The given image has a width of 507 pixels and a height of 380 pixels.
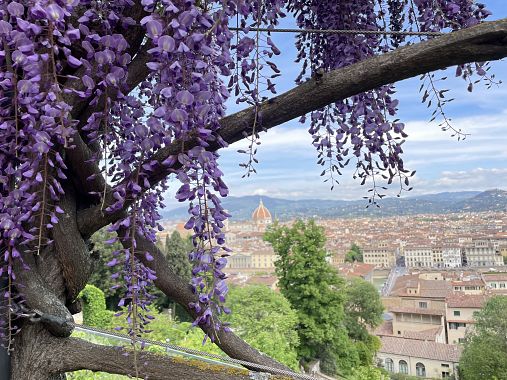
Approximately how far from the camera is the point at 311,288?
15742 millimetres

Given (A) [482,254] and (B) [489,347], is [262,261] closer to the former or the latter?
(A) [482,254]

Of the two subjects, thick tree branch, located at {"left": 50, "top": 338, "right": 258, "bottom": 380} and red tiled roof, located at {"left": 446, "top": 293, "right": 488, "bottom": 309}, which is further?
red tiled roof, located at {"left": 446, "top": 293, "right": 488, "bottom": 309}

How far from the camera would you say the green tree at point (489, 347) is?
23.8m

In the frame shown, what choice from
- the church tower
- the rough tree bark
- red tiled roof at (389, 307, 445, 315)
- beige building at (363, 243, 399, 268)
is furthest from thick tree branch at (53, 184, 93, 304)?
beige building at (363, 243, 399, 268)

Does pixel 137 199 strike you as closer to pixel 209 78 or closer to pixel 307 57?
pixel 209 78

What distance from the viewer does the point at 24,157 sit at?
3.65ft

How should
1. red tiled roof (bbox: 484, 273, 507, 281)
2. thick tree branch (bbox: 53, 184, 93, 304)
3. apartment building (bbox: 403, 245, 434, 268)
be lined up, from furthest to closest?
apartment building (bbox: 403, 245, 434, 268) → red tiled roof (bbox: 484, 273, 507, 281) → thick tree branch (bbox: 53, 184, 93, 304)

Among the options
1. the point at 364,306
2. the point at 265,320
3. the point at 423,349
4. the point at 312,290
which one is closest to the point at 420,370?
the point at 423,349

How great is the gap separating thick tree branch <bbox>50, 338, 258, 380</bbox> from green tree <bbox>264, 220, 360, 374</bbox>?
1491 centimetres

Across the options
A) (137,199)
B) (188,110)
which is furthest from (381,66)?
(137,199)

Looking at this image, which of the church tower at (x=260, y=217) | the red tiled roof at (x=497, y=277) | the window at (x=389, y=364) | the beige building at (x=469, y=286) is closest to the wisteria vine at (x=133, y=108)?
the window at (x=389, y=364)

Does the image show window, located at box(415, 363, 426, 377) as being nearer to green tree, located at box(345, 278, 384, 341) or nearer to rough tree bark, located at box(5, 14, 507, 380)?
green tree, located at box(345, 278, 384, 341)

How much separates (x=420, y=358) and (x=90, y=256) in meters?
37.5

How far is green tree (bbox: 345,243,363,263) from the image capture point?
67.5m
